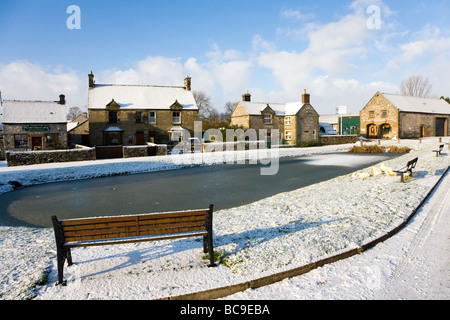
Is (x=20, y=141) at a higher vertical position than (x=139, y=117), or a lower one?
lower

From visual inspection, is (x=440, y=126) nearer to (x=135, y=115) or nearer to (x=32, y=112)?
(x=135, y=115)

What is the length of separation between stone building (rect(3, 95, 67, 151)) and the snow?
27387 millimetres

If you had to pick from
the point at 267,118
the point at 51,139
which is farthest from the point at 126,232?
the point at 267,118

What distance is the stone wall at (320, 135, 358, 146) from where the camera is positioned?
43.9 m

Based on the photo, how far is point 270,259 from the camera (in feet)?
16.7

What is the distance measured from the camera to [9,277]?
4.67 m

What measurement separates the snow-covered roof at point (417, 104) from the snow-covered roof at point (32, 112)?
164 feet

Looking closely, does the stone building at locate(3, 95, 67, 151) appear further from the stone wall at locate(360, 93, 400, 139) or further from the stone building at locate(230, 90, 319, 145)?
the stone wall at locate(360, 93, 400, 139)

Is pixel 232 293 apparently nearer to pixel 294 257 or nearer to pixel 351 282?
pixel 294 257

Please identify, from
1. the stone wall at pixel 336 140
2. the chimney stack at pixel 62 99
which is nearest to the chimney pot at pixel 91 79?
the chimney stack at pixel 62 99

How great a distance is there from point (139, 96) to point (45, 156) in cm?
1826
